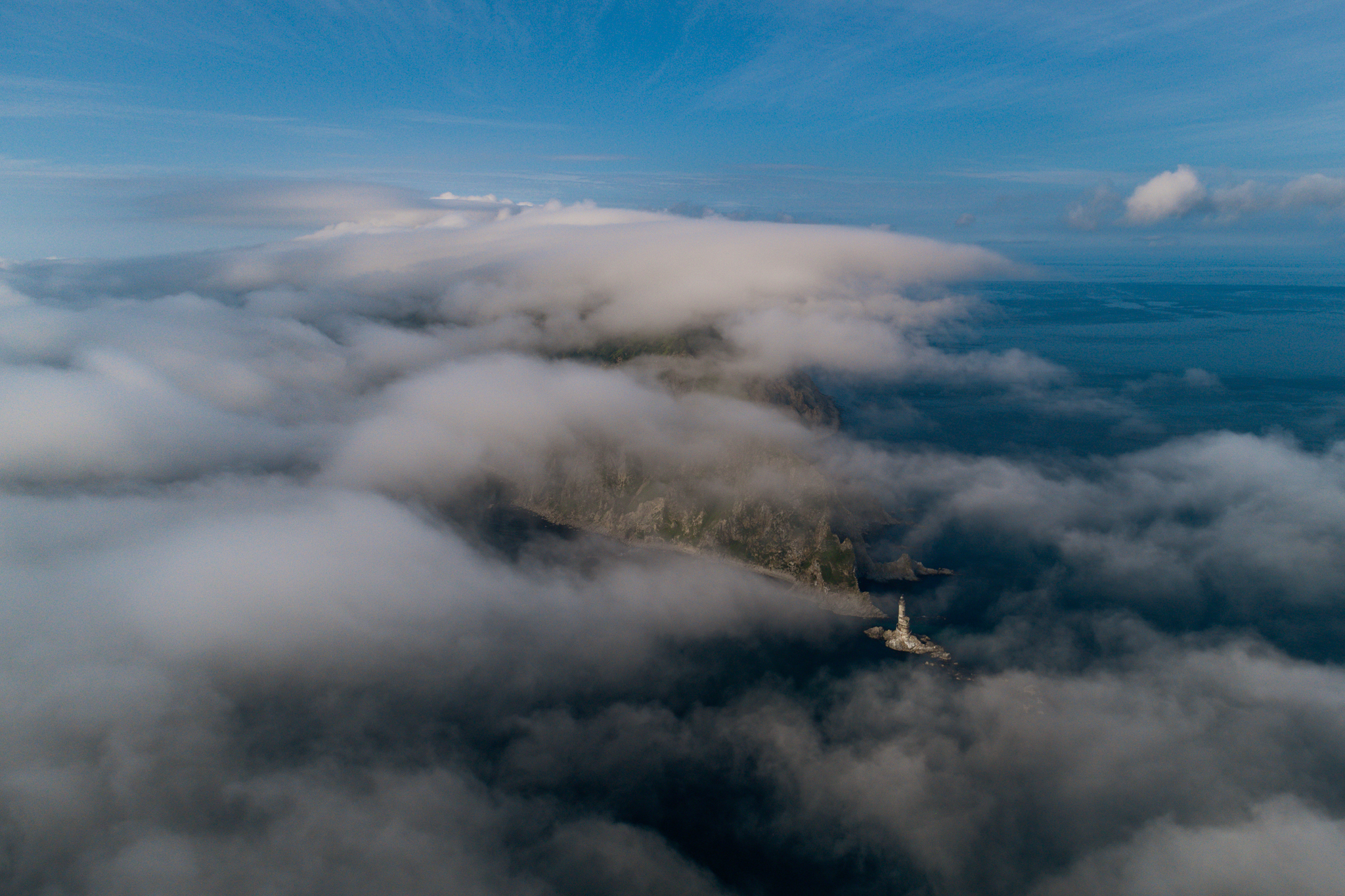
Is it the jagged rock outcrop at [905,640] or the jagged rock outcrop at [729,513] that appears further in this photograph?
the jagged rock outcrop at [729,513]

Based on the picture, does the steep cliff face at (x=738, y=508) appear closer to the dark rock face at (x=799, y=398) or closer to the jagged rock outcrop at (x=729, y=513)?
the jagged rock outcrop at (x=729, y=513)

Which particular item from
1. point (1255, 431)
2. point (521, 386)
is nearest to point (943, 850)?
point (521, 386)

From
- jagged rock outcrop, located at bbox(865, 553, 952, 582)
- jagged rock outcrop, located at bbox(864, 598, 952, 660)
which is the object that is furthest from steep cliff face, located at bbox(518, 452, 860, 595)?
jagged rock outcrop, located at bbox(864, 598, 952, 660)

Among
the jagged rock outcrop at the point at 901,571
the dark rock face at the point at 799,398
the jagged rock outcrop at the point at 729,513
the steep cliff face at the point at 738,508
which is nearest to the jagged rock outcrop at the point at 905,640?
the steep cliff face at the point at 738,508

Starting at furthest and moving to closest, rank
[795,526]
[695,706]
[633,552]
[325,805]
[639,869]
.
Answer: [633,552] < [795,526] < [695,706] < [325,805] < [639,869]

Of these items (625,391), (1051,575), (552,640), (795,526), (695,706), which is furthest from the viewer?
(625,391)

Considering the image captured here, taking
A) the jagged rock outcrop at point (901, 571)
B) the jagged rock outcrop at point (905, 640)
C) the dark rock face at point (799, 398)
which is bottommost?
the jagged rock outcrop at point (905, 640)

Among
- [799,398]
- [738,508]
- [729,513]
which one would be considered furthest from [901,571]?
[799,398]

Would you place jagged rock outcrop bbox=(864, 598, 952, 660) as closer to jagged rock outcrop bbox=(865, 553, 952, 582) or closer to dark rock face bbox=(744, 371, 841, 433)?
jagged rock outcrop bbox=(865, 553, 952, 582)

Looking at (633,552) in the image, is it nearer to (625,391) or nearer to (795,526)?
(795,526)
